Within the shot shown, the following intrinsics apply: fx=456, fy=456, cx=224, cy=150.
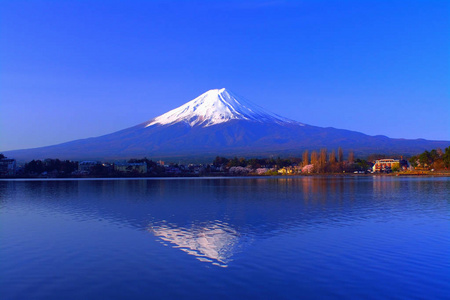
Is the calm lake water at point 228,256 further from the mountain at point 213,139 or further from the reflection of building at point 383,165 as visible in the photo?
the mountain at point 213,139

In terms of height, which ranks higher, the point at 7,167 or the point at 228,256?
the point at 7,167

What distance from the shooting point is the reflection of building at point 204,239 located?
28.7 feet

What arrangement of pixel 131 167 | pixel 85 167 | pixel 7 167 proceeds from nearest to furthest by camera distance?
pixel 7 167, pixel 131 167, pixel 85 167

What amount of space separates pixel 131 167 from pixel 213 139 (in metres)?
65.3

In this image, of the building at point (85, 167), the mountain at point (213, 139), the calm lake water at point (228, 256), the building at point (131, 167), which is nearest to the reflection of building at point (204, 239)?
the calm lake water at point (228, 256)

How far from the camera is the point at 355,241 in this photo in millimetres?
10141

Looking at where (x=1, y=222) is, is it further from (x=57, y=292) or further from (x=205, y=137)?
(x=205, y=137)

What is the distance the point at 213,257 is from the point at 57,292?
2.97 meters

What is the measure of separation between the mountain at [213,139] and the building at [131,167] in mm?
32514

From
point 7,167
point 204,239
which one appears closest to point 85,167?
point 7,167

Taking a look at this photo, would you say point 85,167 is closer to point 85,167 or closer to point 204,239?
point 85,167

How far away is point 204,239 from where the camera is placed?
10.5m

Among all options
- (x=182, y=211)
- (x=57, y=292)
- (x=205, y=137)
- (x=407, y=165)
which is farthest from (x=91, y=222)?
(x=205, y=137)

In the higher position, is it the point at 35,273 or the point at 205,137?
the point at 205,137
